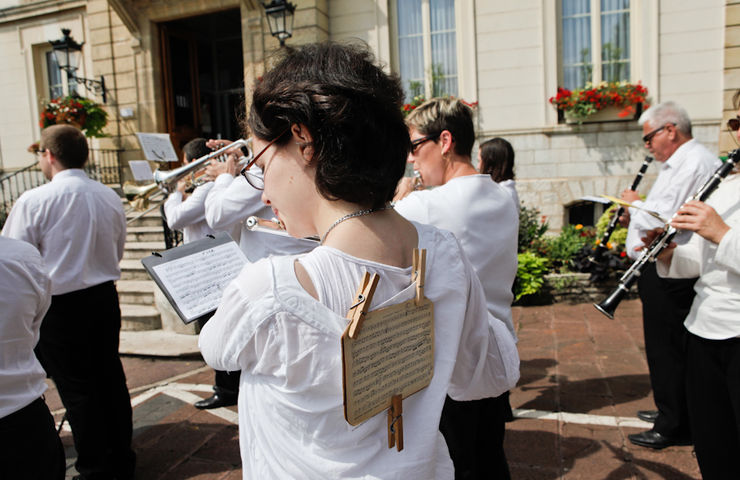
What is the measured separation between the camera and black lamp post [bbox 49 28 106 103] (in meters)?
9.85

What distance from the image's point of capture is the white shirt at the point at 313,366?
96cm

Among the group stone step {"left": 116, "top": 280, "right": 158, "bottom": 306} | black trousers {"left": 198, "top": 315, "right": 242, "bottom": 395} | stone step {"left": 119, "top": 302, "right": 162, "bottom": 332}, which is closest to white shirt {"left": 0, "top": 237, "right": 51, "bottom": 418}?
black trousers {"left": 198, "top": 315, "right": 242, "bottom": 395}

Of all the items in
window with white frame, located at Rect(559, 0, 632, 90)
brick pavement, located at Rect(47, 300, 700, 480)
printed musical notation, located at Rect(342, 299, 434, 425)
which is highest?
window with white frame, located at Rect(559, 0, 632, 90)

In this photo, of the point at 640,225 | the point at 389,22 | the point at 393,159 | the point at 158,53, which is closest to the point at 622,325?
the point at 640,225

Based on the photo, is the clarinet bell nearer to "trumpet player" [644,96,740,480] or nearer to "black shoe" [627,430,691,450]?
"trumpet player" [644,96,740,480]

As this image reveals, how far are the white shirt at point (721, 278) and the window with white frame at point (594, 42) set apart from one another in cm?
713

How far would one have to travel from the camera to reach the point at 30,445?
1.86 metres

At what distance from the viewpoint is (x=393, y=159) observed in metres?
1.11

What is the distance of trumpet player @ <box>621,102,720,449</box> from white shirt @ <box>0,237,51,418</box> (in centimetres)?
314

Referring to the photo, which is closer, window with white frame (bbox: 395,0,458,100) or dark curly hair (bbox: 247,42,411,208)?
dark curly hair (bbox: 247,42,411,208)

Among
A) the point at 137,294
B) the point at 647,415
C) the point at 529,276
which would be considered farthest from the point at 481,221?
the point at 137,294

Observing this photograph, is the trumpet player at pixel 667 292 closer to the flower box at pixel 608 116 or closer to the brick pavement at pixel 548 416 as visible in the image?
A: the brick pavement at pixel 548 416

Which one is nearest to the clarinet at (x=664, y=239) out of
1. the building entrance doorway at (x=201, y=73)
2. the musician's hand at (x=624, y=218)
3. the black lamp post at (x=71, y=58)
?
the musician's hand at (x=624, y=218)

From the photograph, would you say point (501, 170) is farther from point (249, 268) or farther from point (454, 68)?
point (454, 68)
